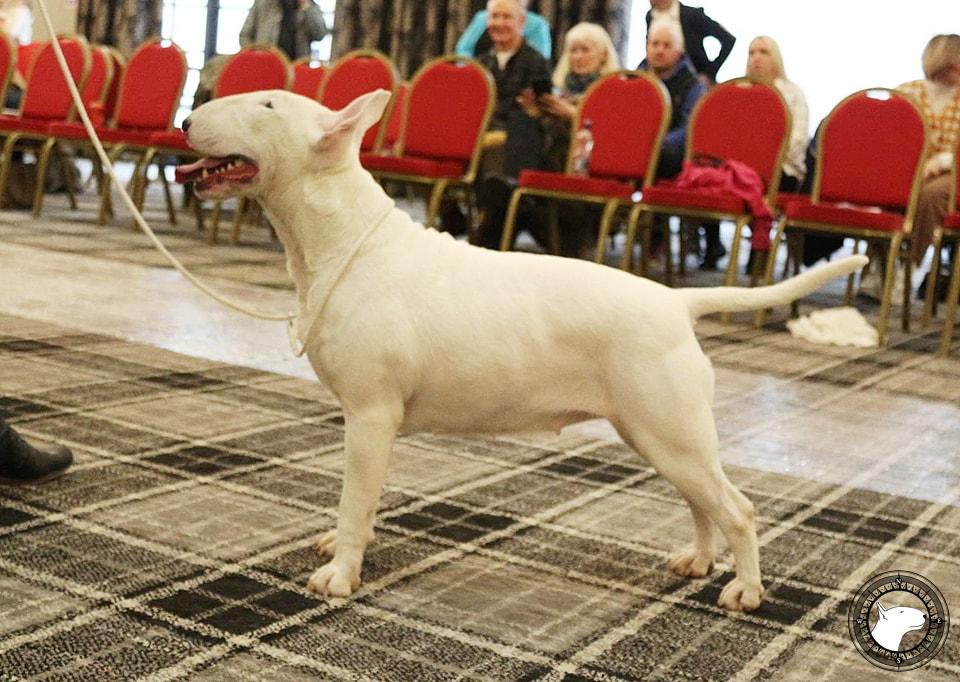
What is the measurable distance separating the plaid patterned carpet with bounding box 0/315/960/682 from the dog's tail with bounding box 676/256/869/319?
532 millimetres

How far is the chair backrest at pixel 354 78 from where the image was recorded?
7.67 metres

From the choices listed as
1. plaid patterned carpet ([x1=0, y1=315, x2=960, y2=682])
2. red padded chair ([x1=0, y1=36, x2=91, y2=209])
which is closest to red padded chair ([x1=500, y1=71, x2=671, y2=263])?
plaid patterned carpet ([x1=0, y1=315, x2=960, y2=682])

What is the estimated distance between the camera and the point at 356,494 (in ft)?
6.98

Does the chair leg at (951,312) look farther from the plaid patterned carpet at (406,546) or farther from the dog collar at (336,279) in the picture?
the dog collar at (336,279)

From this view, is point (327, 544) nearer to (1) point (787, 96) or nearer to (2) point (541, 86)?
(2) point (541, 86)

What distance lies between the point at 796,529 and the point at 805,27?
392 inches

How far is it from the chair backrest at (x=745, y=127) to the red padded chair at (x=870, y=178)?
0.22 m

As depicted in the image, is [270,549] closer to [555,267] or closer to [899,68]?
[555,267]

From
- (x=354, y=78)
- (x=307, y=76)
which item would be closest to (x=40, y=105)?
(x=307, y=76)

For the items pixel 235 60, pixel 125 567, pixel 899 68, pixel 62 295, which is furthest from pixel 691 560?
pixel 899 68

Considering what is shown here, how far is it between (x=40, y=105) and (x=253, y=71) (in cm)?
162

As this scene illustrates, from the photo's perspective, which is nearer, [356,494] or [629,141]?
[356,494]

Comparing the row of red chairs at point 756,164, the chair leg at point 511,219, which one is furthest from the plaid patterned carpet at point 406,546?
the chair leg at point 511,219

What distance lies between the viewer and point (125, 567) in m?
2.17
